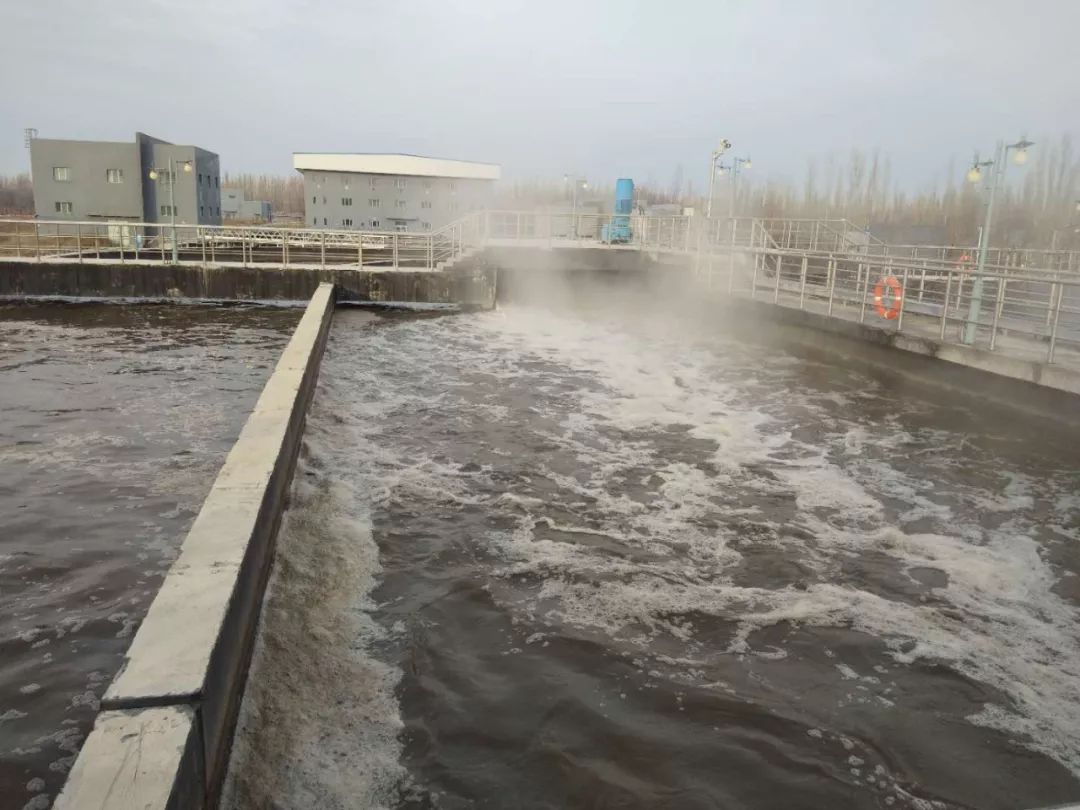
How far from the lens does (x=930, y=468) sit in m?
7.43

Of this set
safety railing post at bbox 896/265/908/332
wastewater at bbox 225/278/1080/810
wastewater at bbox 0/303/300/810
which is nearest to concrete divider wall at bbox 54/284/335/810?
wastewater at bbox 225/278/1080/810

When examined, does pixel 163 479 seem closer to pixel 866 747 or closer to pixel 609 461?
pixel 609 461

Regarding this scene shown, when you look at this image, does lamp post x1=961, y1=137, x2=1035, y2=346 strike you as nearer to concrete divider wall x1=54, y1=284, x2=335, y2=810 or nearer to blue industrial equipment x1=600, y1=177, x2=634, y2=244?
concrete divider wall x1=54, y1=284, x2=335, y2=810

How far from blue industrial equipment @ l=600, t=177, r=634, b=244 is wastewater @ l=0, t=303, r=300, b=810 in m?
16.6

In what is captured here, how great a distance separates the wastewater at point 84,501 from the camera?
10.3 ft

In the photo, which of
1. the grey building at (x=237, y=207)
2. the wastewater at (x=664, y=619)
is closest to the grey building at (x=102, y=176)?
the grey building at (x=237, y=207)

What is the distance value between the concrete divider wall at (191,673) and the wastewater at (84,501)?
46cm

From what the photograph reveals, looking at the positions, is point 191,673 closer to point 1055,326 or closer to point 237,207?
point 1055,326

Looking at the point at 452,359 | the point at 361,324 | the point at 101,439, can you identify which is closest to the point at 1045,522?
the point at 101,439

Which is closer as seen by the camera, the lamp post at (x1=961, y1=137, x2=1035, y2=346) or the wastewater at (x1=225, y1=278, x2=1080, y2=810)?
the wastewater at (x1=225, y1=278, x2=1080, y2=810)

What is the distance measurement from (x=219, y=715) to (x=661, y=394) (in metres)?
8.29

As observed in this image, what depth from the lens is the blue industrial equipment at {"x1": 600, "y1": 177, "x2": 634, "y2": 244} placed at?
26641mm

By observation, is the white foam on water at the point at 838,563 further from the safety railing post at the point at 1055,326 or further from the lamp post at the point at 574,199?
the lamp post at the point at 574,199

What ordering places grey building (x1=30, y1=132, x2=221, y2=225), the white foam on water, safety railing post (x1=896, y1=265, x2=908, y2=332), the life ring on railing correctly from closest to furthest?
1. the white foam on water
2. safety railing post (x1=896, y1=265, x2=908, y2=332)
3. the life ring on railing
4. grey building (x1=30, y1=132, x2=221, y2=225)
